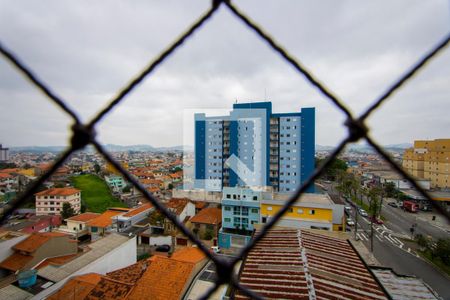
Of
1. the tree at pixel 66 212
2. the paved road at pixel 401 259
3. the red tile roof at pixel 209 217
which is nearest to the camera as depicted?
the paved road at pixel 401 259

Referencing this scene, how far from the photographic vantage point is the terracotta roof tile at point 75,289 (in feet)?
16.6

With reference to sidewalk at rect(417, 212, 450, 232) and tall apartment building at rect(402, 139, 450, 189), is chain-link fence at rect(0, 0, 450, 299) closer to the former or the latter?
sidewalk at rect(417, 212, 450, 232)

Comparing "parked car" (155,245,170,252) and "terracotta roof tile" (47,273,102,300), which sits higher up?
"terracotta roof tile" (47,273,102,300)

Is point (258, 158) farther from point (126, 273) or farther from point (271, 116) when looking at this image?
point (126, 273)

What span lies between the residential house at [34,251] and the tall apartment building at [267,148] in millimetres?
9389

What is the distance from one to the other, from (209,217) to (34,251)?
6866 mm

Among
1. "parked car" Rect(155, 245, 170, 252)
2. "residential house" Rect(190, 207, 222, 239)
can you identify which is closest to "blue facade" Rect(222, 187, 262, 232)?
"residential house" Rect(190, 207, 222, 239)

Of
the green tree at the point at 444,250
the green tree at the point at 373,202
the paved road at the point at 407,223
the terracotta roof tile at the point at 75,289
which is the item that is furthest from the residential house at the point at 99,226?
the paved road at the point at 407,223

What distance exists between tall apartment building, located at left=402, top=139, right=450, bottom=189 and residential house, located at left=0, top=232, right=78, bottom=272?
25871 mm

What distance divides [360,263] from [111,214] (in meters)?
12.5

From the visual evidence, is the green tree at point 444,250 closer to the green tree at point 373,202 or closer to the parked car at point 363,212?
the green tree at point 373,202

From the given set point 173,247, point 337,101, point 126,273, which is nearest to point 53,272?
point 126,273

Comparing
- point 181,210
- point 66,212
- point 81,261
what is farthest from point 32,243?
Answer: point 66,212

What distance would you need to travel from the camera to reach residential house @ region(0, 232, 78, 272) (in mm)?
7242
